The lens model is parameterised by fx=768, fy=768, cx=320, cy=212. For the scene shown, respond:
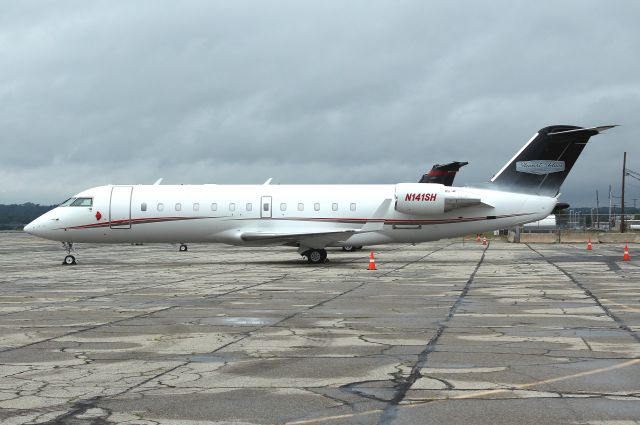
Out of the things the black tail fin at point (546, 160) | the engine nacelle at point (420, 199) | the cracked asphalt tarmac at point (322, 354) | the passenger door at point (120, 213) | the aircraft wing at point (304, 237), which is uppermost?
the black tail fin at point (546, 160)

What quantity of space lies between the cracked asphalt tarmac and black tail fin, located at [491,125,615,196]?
11.8 metres

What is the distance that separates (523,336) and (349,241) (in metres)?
19.8

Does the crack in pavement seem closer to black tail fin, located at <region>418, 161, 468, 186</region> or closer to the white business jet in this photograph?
the white business jet

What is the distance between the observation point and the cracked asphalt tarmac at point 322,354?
696 cm

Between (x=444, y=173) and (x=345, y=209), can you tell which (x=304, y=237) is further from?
(x=444, y=173)

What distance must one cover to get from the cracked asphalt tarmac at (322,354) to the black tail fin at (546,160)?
11791 millimetres

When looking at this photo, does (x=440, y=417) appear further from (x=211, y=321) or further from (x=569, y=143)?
(x=569, y=143)

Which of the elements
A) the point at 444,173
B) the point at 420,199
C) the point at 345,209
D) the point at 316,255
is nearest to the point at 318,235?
the point at 316,255

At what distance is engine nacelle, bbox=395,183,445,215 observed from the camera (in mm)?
30781

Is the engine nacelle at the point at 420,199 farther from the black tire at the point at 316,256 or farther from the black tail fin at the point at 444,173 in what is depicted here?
the black tail fin at the point at 444,173

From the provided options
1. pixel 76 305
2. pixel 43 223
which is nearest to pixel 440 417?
pixel 76 305

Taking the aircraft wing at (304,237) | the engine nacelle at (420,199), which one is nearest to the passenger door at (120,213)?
the aircraft wing at (304,237)

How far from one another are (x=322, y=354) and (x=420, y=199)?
21.4 meters

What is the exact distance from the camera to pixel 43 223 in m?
32.8
